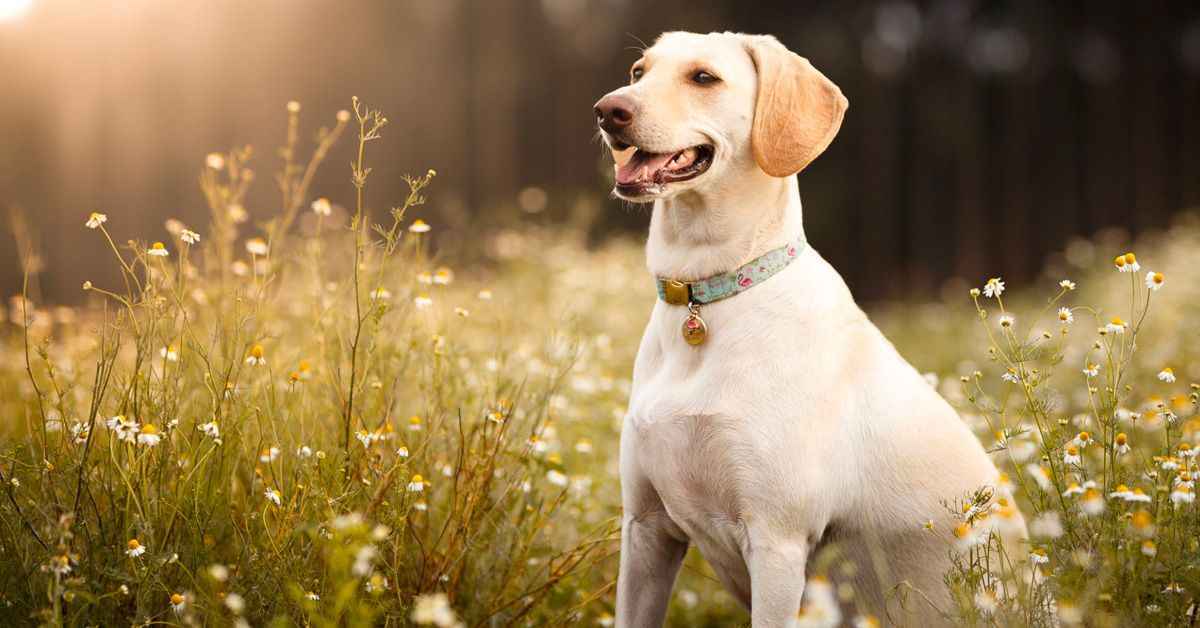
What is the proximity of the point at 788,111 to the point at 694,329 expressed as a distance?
2.21ft

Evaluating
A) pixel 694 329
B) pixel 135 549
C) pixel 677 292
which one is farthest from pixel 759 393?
pixel 135 549

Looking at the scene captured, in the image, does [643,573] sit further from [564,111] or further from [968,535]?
[564,111]

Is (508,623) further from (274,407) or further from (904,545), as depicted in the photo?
(904,545)

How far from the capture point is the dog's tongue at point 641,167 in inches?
103

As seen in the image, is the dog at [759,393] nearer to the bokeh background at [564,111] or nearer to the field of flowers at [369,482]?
the field of flowers at [369,482]

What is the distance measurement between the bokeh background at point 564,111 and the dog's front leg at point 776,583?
5.82 metres

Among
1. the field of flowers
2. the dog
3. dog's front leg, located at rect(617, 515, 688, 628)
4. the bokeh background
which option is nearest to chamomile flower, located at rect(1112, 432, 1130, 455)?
the field of flowers

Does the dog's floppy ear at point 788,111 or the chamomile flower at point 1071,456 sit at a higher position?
the dog's floppy ear at point 788,111

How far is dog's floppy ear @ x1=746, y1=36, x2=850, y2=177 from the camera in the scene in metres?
2.64

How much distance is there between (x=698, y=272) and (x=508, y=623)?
3.83 feet

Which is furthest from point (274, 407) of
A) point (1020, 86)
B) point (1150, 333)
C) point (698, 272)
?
point (1020, 86)

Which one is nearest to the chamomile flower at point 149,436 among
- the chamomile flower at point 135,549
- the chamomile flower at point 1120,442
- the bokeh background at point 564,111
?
the chamomile flower at point 135,549

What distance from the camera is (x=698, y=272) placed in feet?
8.77

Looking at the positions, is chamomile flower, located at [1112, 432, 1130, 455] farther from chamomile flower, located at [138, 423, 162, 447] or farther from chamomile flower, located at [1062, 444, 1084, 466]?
chamomile flower, located at [138, 423, 162, 447]
